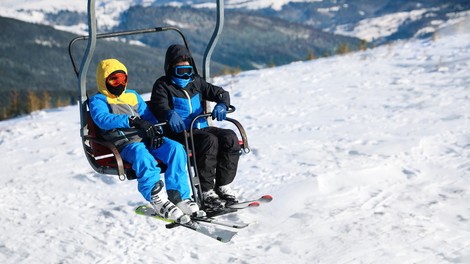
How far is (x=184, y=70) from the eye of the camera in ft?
17.5

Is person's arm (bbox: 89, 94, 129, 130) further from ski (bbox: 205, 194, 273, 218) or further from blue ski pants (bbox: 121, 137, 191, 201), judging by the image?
ski (bbox: 205, 194, 273, 218)

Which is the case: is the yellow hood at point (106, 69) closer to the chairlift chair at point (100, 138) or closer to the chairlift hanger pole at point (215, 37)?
the chairlift chair at point (100, 138)

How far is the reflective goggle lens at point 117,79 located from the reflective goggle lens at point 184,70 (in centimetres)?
45

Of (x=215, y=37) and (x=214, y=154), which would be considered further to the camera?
(x=215, y=37)

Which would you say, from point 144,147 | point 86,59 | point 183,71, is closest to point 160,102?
point 183,71

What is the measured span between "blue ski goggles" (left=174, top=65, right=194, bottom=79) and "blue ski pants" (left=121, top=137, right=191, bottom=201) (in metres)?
0.60

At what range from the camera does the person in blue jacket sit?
493 centimetres

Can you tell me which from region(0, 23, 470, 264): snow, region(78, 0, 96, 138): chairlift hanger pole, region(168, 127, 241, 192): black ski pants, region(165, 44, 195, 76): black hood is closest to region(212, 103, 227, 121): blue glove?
region(168, 127, 241, 192): black ski pants

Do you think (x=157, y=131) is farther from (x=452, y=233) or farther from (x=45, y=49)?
(x=45, y=49)

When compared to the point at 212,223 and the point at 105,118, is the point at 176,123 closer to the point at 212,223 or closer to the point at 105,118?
the point at 105,118

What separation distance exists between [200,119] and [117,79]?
871 mm

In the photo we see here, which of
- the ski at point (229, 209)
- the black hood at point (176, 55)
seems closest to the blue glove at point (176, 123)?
the black hood at point (176, 55)

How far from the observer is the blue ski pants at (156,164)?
16.1 ft

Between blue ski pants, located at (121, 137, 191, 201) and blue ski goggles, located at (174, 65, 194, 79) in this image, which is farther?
blue ski goggles, located at (174, 65, 194, 79)
